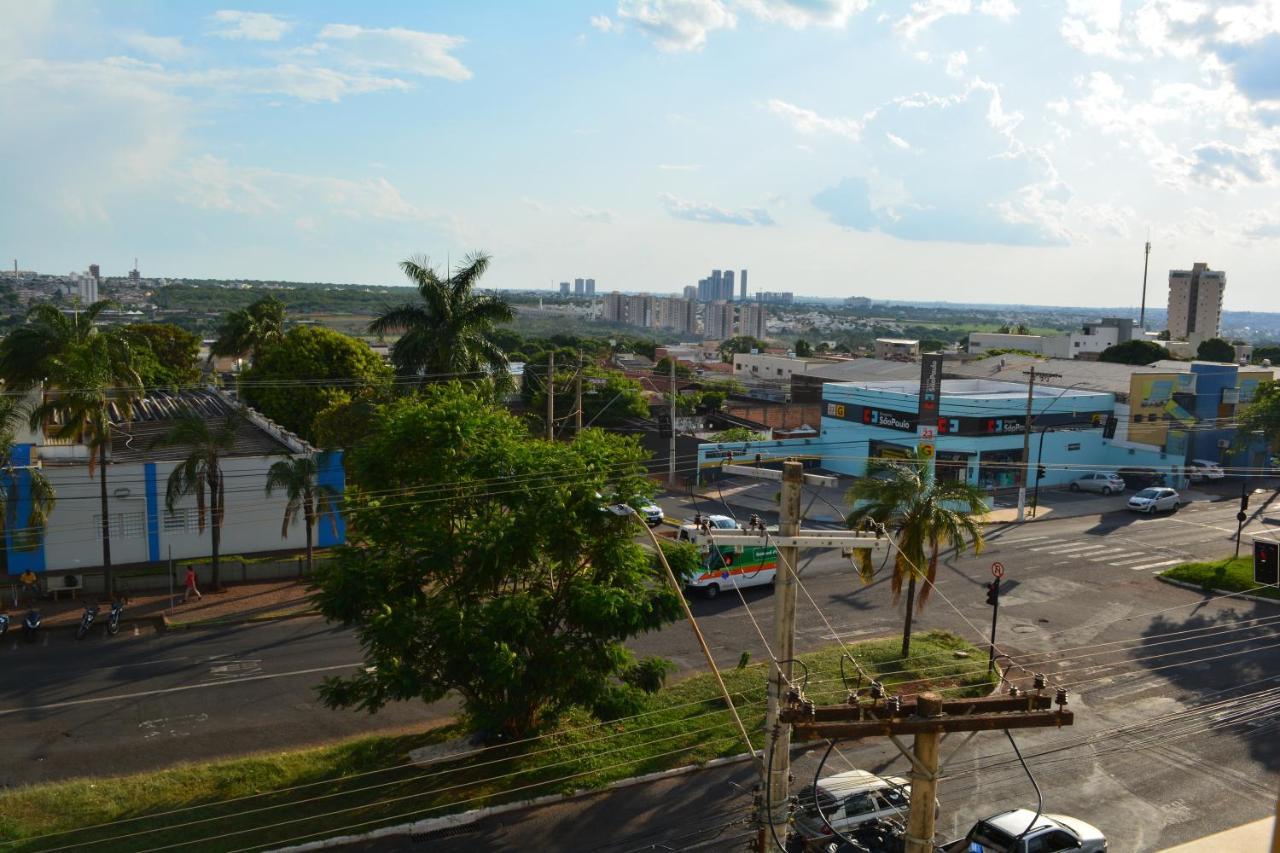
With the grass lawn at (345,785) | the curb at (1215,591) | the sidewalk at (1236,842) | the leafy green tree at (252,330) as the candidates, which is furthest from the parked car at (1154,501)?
the leafy green tree at (252,330)

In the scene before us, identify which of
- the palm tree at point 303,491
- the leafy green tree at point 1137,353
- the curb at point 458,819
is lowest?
the curb at point 458,819

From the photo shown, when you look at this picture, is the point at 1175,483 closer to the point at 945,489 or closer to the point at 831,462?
the point at 831,462

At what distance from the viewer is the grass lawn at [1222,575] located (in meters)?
30.0

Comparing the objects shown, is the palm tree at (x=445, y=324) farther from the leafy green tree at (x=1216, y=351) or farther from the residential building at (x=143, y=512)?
the leafy green tree at (x=1216, y=351)

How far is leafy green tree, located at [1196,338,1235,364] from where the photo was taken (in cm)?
10256

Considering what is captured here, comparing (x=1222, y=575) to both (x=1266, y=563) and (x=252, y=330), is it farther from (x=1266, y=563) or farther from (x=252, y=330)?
(x=252, y=330)

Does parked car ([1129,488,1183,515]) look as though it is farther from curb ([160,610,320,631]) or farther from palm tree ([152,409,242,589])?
palm tree ([152,409,242,589])

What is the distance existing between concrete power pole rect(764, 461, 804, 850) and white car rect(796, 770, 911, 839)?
16.2ft

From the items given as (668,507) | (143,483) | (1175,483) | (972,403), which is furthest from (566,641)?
(1175,483)

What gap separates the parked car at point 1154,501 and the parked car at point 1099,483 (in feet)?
14.0

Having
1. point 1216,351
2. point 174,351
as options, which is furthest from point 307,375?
point 1216,351

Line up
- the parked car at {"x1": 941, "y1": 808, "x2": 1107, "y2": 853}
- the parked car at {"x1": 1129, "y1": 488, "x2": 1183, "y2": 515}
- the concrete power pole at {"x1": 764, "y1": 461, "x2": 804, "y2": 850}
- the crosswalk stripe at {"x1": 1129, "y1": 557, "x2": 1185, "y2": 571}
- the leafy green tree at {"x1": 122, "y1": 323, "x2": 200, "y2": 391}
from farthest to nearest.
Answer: the leafy green tree at {"x1": 122, "y1": 323, "x2": 200, "y2": 391} < the parked car at {"x1": 1129, "y1": 488, "x2": 1183, "y2": 515} < the crosswalk stripe at {"x1": 1129, "y1": 557, "x2": 1185, "y2": 571} < the parked car at {"x1": 941, "y1": 808, "x2": 1107, "y2": 853} < the concrete power pole at {"x1": 764, "y1": 461, "x2": 804, "y2": 850}

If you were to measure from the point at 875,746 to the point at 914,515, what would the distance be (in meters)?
5.36

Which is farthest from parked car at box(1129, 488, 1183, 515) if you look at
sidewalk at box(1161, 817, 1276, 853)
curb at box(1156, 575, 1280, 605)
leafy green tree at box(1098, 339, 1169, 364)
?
leafy green tree at box(1098, 339, 1169, 364)
